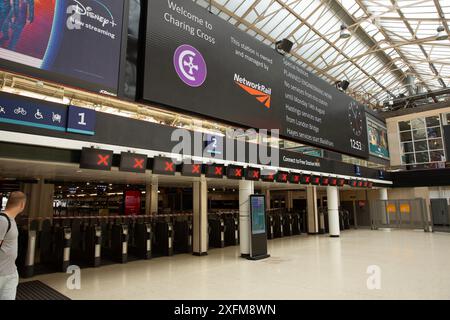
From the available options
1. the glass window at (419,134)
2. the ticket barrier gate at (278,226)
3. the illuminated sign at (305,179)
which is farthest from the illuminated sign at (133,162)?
the glass window at (419,134)

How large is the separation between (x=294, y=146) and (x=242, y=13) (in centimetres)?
711

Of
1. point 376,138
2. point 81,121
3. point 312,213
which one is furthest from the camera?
point 312,213

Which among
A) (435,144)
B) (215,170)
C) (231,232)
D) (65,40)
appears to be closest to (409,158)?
(435,144)

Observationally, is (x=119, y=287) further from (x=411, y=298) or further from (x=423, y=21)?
(x=423, y=21)

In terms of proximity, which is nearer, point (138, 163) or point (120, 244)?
point (138, 163)

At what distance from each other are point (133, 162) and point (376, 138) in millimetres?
10531

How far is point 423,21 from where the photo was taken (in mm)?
15953

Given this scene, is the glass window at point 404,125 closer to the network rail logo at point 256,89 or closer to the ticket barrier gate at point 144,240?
the network rail logo at point 256,89

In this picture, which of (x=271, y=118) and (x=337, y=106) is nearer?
(x=271, y=118)

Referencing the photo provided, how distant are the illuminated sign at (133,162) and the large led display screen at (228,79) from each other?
3.41 feet

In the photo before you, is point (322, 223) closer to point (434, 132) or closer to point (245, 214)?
point (245, 214)

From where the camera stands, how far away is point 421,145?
82.1 ft

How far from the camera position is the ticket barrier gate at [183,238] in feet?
32.7
